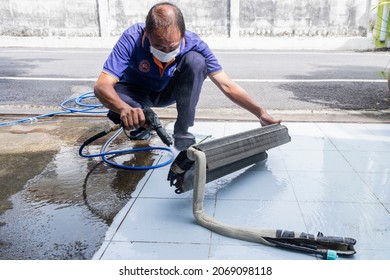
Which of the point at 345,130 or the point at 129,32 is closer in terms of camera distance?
the point at 129,32

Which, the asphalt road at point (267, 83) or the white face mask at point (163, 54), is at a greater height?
the white face mask at point (163, 54)

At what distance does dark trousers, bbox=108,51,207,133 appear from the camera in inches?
101

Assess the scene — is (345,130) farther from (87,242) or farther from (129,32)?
(87,242)

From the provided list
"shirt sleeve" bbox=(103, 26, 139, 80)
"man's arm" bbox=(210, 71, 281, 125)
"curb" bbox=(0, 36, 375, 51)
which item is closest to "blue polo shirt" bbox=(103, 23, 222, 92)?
"shirt sleeve" bbox=(103, 26, 139, 80)

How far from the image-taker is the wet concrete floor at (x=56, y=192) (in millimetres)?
1629

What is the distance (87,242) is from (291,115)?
2857 mm

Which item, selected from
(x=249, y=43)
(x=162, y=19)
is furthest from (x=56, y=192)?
(x=249, y=43)

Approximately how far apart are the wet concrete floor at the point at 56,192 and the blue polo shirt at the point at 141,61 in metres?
0.57

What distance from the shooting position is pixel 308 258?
4.98ft

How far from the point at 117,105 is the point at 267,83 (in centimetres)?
409

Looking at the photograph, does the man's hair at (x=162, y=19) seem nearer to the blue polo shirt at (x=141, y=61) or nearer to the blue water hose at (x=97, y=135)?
the blue polo shirt at (x=141, y=61)

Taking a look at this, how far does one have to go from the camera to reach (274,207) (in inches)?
76.1

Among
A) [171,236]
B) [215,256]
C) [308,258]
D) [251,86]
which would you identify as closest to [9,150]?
[171,236]

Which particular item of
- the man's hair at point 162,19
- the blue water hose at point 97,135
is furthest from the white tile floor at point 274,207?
the man's hair at point 162,19
